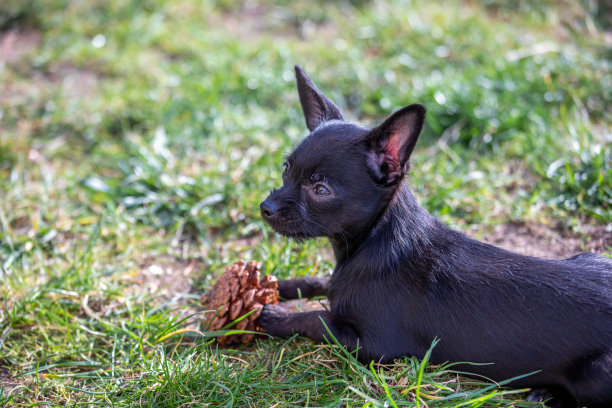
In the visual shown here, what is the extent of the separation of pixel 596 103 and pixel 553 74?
0.61 metres

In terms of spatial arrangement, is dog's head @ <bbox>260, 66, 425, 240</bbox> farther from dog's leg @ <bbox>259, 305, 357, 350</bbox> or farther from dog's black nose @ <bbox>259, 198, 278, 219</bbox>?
dog's leg @ <bbox>259, 305, 357, 350</bbox>

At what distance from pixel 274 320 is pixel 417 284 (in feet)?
3.02

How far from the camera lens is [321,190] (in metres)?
3.29

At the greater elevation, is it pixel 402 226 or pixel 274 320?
pixel 402 226

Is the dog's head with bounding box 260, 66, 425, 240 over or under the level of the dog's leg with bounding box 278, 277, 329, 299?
over

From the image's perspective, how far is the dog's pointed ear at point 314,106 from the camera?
3615 millimetres

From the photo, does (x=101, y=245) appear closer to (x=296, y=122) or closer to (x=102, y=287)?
(x=102, y=287)

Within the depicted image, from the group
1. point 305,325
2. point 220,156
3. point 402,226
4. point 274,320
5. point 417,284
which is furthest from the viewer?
point 220,156

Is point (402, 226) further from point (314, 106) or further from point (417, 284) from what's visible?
point (314, 106)

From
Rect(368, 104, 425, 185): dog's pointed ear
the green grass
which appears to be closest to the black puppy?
Rect(368, 104, 425, 185): dog's pointed ear

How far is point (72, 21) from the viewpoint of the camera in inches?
312

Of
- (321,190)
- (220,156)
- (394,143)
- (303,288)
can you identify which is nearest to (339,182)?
(321,190)

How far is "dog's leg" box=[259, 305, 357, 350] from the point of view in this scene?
3.18 meters

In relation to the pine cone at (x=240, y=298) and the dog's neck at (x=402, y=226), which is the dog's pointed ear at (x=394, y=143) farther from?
the pine cone at (x=240, y=298)
